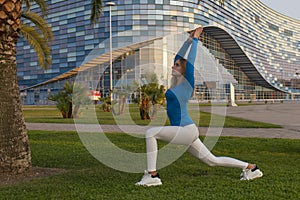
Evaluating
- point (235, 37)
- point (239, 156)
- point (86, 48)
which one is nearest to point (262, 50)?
point (235, 37)

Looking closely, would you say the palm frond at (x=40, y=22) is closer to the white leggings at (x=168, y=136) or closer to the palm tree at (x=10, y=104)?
the palm tree at (x=10, y=104)

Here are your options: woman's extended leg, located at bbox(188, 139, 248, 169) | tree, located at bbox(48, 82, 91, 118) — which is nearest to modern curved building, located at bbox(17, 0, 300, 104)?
tree, located at bbox(48, 82, 91, 118)

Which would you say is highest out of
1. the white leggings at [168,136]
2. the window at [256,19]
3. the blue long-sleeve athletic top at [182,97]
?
the window at [256,19]

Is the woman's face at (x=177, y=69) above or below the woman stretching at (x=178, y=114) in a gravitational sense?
above

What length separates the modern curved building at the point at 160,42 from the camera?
176 ft

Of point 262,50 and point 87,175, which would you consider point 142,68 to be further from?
point 262,50

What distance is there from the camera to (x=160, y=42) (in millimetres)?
50219

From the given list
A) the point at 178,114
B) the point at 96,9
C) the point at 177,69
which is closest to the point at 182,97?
the point at 178,114

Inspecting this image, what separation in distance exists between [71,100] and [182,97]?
752 inches

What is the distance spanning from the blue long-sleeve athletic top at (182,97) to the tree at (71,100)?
58.0ft

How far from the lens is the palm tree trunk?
561 centimetres

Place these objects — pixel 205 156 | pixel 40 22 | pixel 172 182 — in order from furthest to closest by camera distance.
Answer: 1. pixel 40 22
2. pixel 172 182
3. pixel 205 156

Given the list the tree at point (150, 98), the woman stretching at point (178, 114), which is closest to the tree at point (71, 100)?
the tree at point (150, 98)

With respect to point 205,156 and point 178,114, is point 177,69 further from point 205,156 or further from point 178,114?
point 205,156
